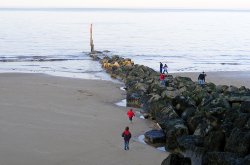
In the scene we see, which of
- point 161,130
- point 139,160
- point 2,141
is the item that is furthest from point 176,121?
point 2,141

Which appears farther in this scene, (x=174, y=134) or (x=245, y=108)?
(x=245, y=108)

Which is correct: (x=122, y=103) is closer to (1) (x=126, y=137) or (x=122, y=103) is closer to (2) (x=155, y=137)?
(2) (x=155, y=137)

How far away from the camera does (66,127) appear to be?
18.0 meters

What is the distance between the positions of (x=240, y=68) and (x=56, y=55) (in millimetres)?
24092

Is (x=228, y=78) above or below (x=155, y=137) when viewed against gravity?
below

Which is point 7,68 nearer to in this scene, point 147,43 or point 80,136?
point 80,136

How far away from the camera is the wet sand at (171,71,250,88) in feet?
111

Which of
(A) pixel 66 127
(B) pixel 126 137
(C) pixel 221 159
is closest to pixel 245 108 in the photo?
(B) pixel 126 137

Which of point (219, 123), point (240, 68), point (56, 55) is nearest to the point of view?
point (219, 123)

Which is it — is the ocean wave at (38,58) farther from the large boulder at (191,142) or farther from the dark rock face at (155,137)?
the large boulder at (191,142)

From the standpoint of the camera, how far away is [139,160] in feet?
47.2

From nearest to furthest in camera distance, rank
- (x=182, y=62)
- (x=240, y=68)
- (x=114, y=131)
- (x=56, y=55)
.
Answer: (x=114, y=131), (x=240, y=68), (x=182, y=62), (x=56, y=55)

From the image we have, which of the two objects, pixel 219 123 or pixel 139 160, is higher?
pixel 219 123

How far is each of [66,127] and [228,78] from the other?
22.4 m
